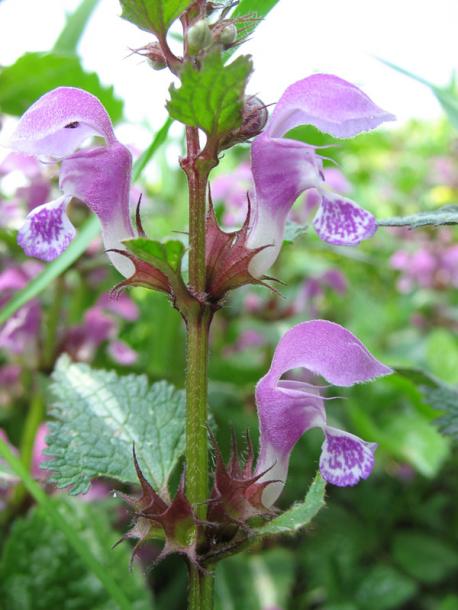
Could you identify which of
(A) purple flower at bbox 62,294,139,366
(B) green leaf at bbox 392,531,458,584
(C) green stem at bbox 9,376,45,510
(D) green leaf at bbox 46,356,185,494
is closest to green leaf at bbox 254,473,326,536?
(D) green leaf at bbox 46,356,185,494

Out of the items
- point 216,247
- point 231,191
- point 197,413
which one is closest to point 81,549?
point 197,413

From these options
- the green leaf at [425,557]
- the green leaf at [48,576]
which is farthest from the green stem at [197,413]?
the green leaf at [425,557]

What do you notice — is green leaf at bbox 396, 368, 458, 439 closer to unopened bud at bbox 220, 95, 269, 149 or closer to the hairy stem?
the hairy stem

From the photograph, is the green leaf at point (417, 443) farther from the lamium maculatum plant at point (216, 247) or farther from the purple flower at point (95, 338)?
the lamium maculatum plant at point (216, 247)

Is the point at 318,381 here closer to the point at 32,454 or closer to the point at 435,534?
the point at 435,534

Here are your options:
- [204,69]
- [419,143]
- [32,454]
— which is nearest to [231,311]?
[32,454]

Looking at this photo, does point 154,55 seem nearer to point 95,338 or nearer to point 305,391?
point 305,391
